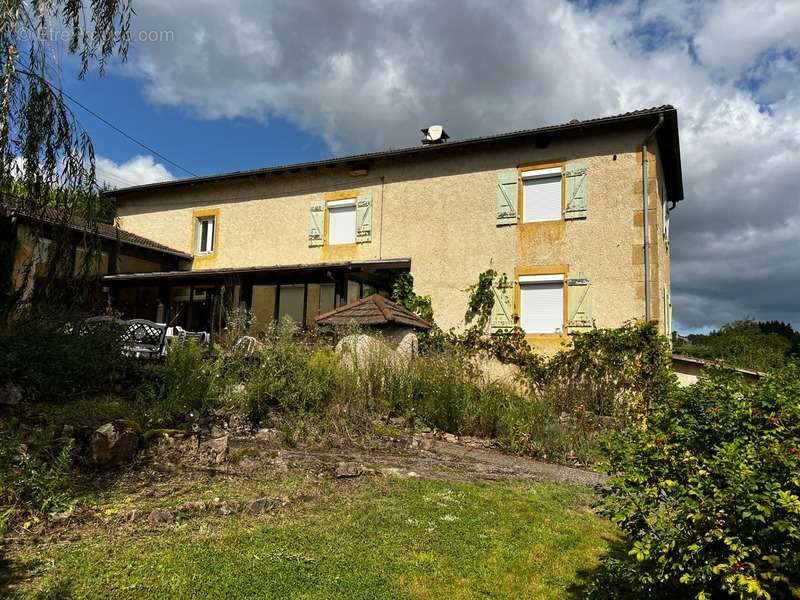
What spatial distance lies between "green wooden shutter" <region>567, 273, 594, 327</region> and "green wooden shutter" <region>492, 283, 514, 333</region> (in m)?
1.30

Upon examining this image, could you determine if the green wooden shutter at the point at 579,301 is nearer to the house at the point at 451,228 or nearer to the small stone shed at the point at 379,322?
the house at the point at 451,228

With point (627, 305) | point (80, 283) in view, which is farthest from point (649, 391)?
point (80, 283)

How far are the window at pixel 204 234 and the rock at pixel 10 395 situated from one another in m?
11.6

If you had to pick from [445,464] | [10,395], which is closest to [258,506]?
[445,464]

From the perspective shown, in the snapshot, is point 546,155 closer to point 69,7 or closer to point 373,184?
point 373,184

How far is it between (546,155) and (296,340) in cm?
793

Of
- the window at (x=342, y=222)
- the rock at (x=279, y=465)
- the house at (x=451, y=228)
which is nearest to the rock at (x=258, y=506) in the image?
the rock at (x=279, y=465)

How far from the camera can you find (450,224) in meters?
14.1

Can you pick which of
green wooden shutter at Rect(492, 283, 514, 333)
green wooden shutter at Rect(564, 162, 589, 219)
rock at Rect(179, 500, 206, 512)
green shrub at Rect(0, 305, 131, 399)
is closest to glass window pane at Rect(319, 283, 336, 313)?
green wooden shutter at Rect(492, 283, 514, 333)

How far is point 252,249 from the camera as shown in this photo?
54.3 ft

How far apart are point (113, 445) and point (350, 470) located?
2.13 m

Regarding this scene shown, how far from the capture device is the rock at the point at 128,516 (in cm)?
394

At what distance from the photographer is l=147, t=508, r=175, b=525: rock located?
395 cm

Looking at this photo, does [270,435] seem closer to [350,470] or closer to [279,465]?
[279,465]
